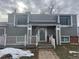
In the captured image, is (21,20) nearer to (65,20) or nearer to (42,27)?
(42,27)

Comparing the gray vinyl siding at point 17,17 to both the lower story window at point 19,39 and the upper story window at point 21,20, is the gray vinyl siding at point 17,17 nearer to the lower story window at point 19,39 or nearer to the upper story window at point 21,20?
the upper story window at point 21,20

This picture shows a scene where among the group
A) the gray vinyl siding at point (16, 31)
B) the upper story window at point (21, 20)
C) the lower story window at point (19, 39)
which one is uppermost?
the upper story window at point (21, 20)

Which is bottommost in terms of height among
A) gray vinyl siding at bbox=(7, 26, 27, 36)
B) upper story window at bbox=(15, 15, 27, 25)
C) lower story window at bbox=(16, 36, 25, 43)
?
lower story window at bbox=(16, 36, 25, 43)

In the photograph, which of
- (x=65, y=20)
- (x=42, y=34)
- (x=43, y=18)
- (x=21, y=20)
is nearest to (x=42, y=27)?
(x=42, y=34)

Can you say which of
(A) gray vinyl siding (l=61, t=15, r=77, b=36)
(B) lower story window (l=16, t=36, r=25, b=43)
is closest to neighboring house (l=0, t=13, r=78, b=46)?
(A) gray vinyl siding (l=61, t=15, r=77, b=36)

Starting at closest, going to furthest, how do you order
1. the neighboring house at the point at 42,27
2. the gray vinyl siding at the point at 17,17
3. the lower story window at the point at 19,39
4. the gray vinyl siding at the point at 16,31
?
the lower story window at the point at 19,39 → the neighboring house at the point at 42,27 → the gray vinyl siding at the point at 16,31 → the gray vinyl siding at the point at 17,17

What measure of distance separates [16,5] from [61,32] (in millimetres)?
16647

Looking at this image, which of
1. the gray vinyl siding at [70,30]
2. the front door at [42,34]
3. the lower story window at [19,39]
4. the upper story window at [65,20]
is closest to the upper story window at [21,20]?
the front door at [42,34]

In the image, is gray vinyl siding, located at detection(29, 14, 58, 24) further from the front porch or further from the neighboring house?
the front porch

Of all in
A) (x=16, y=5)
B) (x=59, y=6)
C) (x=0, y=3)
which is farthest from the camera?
(x=59, y=6)

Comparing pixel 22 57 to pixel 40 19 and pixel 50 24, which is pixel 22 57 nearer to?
pixel 50 24

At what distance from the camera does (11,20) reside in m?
18.9

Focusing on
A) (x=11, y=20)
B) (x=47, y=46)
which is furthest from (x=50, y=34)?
(x=11, y=20)

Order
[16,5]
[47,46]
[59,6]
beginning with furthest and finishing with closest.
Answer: [59,6]
[16,5]
[47,46]
